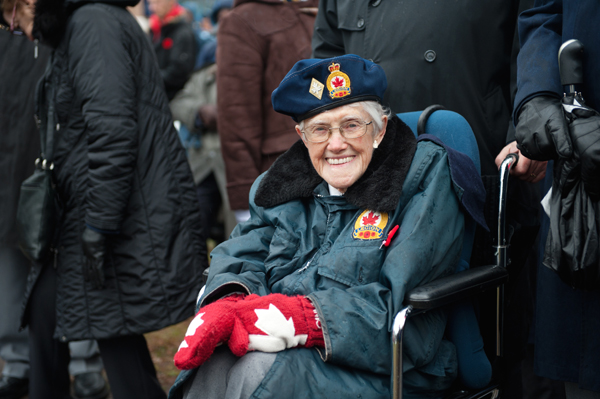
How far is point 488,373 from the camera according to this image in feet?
7.10

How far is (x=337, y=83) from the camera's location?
7.41 feet

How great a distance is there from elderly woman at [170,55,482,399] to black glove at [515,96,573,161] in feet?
Result: 0.97

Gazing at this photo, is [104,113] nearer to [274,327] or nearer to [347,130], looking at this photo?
[347,130]

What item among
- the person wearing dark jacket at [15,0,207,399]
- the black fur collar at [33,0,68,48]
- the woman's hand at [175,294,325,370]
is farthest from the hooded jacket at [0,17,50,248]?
the woman's hand at [175,294,325,370]

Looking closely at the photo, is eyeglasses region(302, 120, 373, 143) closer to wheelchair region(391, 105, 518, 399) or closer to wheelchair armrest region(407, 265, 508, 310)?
wheelchair region(391, 105, 518, 399)

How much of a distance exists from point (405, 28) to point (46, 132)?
70.4 inches

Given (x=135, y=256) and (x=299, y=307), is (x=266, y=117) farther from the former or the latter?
(x=299, y=307)

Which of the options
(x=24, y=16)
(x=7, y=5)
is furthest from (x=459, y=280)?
(x=7, y=5)

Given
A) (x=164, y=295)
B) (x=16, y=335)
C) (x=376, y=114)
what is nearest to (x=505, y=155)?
(x=376, y=114)

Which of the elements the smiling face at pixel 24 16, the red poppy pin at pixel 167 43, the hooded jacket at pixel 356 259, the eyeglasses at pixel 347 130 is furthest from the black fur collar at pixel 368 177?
the red poppy pin at pixel 167 43

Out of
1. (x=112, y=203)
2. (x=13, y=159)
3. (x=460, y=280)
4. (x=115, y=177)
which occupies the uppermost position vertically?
(x=460, y=280)

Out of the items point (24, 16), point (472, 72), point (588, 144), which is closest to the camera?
point (588, 144)

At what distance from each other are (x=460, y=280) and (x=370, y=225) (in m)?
0.35

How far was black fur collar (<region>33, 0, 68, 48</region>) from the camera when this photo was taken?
2.99 meters
